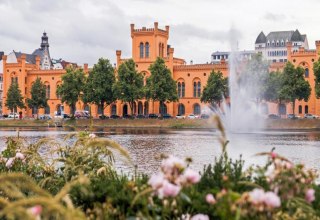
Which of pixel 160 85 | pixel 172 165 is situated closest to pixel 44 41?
pixel 160 85

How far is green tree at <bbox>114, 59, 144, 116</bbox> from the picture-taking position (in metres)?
80.6

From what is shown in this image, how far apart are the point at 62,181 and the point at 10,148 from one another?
2797 mm

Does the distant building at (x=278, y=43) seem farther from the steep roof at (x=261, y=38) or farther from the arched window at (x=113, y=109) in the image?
the arched window at (x=113, y=109)

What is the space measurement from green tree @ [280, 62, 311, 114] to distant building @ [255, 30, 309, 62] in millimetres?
88035

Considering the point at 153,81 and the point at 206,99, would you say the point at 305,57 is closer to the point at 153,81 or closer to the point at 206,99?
the point at 206,99

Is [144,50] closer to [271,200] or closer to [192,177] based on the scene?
[192,177]

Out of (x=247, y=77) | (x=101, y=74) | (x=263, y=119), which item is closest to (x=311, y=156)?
(x=263, y=119)

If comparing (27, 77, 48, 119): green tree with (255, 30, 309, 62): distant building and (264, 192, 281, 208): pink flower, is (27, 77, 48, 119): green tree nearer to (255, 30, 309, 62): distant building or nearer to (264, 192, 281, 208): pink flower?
(255, 30, 309, 62): distant building

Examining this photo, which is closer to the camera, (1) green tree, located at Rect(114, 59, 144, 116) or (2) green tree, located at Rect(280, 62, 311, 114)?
(2) green tree, located at Rect(280, 62, 311, 114)

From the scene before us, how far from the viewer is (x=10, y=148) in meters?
11.9

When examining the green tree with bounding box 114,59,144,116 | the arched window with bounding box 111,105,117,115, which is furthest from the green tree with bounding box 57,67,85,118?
the arched window with bounding box 111,105,117,115

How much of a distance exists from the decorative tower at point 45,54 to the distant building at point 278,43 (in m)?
61.1

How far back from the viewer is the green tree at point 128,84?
265 ft

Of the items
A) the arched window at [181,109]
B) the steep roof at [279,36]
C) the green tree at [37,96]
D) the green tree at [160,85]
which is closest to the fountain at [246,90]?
the green tree at [160,85]
